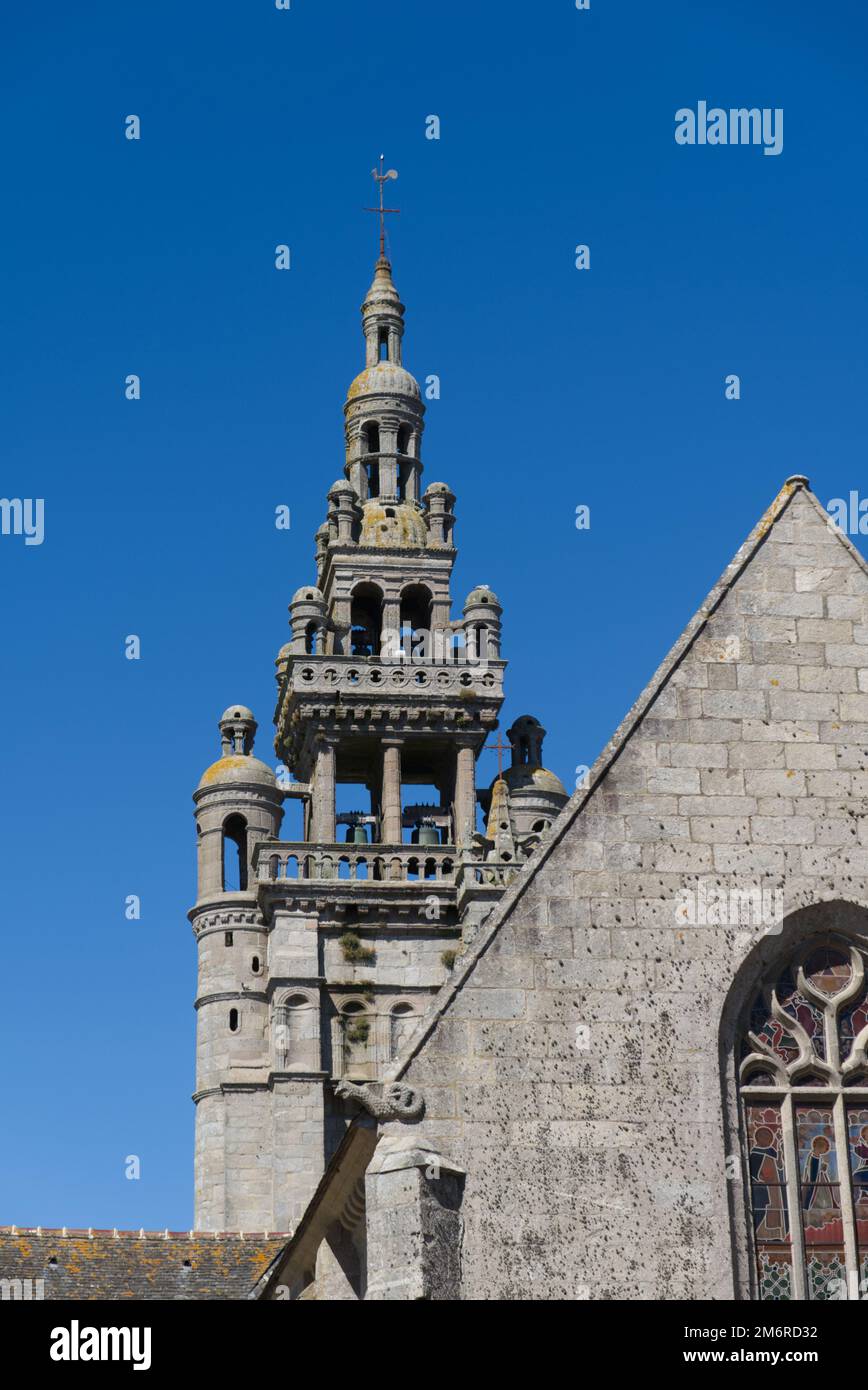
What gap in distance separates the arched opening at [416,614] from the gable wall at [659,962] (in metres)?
59.6

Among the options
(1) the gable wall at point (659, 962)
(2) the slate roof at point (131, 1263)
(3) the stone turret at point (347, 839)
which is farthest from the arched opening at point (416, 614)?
(1) the gable wall at point (659, 962)

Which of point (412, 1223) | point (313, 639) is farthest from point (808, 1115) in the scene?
point (313, 639)

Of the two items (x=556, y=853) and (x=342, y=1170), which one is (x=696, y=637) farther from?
(x=342, y=1170)

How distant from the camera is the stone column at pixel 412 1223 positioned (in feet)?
64.4

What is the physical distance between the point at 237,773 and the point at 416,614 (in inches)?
331

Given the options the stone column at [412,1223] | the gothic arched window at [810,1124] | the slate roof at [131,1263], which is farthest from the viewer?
the slate roof at [131,1263]

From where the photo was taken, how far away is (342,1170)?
24.4m

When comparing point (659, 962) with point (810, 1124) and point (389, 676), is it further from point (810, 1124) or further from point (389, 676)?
point (389, 676)

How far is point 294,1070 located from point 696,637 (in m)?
52.1

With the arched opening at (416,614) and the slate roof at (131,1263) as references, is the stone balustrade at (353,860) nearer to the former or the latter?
the arched opening at (416,614)

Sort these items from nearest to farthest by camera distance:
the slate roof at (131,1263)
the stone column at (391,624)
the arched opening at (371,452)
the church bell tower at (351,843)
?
the slate roof at (131,1263)
the church bell tower at (351,843)
the stone column at (391,624)
the arched opening at (371,452)

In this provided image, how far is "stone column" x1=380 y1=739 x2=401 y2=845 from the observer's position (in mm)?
77438

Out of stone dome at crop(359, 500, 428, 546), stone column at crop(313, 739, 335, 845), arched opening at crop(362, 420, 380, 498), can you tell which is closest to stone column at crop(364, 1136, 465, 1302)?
stone column at crop(313, 739, 335, 845)
